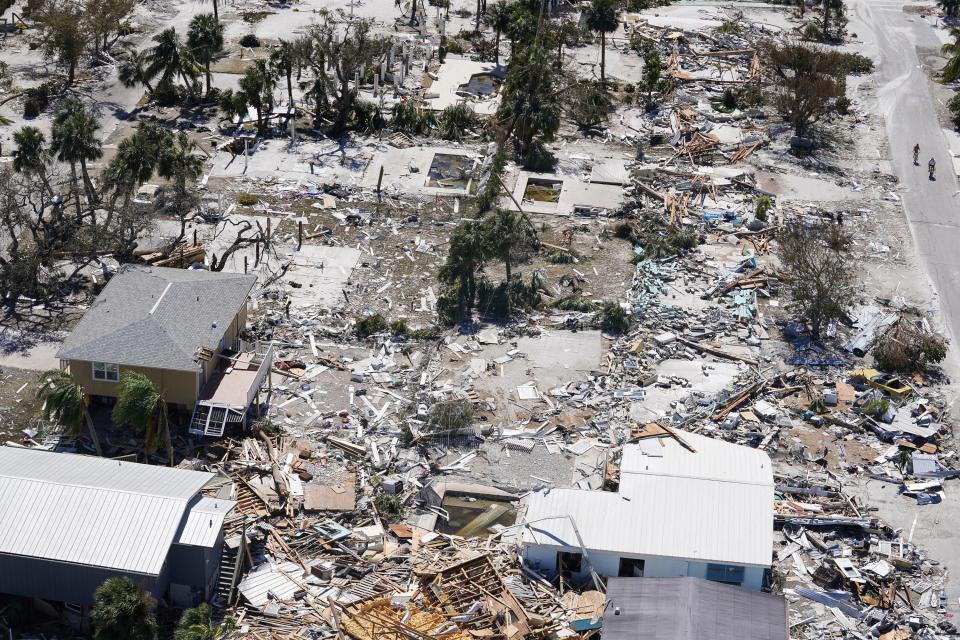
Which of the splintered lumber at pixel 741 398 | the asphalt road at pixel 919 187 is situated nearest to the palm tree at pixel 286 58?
the splintered lumber at pixel 741 398

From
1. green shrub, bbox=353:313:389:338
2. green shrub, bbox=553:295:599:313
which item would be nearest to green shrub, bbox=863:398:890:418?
green shrub, bbox=553:295:599:313

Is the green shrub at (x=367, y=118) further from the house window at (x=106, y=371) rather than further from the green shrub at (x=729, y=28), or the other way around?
the green shrub at (x=729, y=28)

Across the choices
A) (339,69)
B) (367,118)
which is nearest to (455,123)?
(367,118)

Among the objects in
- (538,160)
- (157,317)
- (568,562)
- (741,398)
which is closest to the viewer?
(568,562)

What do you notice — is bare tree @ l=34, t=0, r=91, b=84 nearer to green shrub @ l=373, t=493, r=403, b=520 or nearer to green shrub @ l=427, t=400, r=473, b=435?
green shrub @ l=427, t=400, r=473, b=435

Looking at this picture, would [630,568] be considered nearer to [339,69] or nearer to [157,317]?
[157,317]

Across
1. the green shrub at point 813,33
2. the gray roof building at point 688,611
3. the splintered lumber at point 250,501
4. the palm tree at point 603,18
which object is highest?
the palm tree at point 603,18
